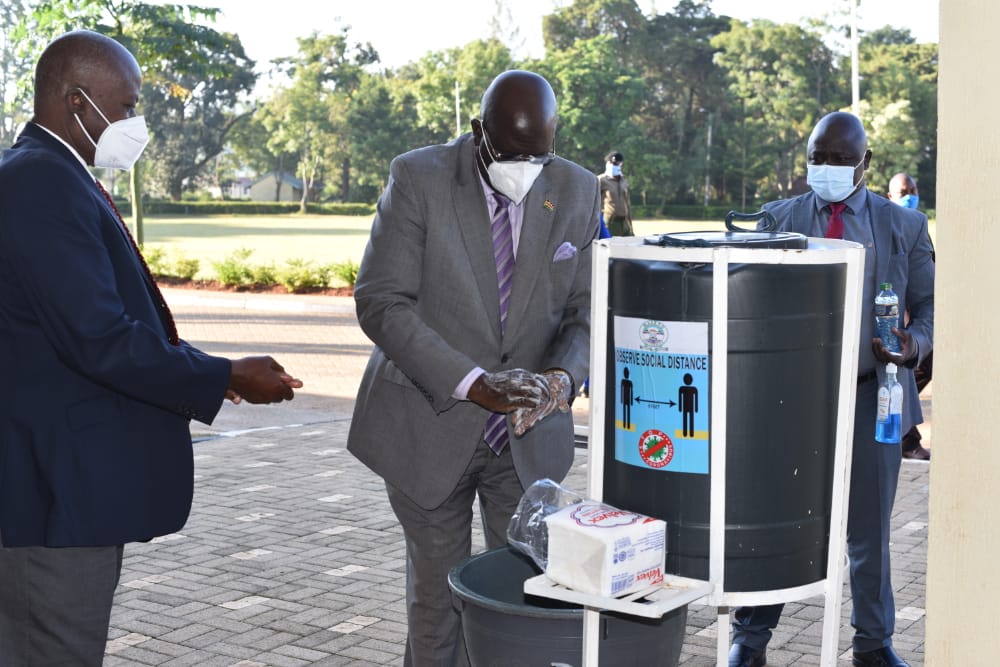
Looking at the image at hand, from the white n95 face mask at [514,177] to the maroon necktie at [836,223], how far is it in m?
1.46

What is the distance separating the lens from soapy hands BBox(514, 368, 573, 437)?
341 centimetres

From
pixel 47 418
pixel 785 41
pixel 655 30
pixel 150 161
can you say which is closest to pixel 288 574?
pixel 47 418

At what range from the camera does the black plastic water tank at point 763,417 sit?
8.94 feet

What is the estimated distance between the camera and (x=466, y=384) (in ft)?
11.4

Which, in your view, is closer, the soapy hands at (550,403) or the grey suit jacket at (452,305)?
the soapy hands at (550,403)

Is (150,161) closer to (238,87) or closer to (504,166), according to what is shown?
(238,87)

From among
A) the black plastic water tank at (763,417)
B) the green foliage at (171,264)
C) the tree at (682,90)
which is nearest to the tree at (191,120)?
the tree at (682,90)

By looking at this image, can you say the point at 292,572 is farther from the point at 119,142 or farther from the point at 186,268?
the point at 186,268

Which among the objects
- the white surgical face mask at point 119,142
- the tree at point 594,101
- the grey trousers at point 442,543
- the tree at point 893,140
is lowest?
the grey trousers at point 442,543

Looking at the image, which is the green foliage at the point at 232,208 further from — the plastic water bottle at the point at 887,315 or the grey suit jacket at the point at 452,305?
the grey suit jacket at the point at 452,305

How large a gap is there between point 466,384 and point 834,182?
189 cm

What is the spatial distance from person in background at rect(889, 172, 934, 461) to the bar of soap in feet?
3.06

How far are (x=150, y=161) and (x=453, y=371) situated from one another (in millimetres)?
100132

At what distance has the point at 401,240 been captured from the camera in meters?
3.66
